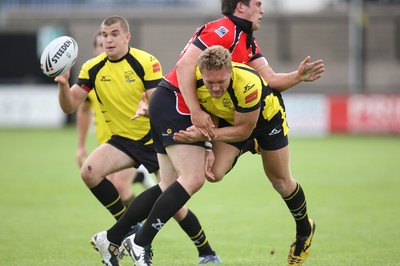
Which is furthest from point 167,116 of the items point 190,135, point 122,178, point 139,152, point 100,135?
point 100,135

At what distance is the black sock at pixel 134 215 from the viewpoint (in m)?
7.11

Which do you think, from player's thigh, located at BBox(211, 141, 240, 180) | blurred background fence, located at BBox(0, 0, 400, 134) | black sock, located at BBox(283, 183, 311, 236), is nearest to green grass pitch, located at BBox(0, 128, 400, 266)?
black sock, located at BBox(283, 183, 311, 236)

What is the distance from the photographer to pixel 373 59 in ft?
103

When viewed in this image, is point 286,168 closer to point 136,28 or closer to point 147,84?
point 147,84

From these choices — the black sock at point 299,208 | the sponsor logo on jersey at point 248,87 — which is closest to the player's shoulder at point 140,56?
the sponsor logo on jersey at point 248,87

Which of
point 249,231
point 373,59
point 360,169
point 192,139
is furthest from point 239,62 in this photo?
point 373,59

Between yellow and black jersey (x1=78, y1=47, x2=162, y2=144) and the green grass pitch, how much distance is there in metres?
1.32

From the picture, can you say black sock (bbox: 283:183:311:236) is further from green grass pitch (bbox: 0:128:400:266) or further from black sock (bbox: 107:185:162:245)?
black sock (bbox: 107:185:162:245)

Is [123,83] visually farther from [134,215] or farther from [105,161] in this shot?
[134,215]

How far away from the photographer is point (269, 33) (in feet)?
106

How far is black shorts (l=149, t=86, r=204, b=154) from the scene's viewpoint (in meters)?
6.83

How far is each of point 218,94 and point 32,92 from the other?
2180 cm

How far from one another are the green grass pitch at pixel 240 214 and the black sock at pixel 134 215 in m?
0.62

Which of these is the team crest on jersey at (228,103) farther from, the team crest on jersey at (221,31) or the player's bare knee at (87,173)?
the player's bare knee at (87,173)
